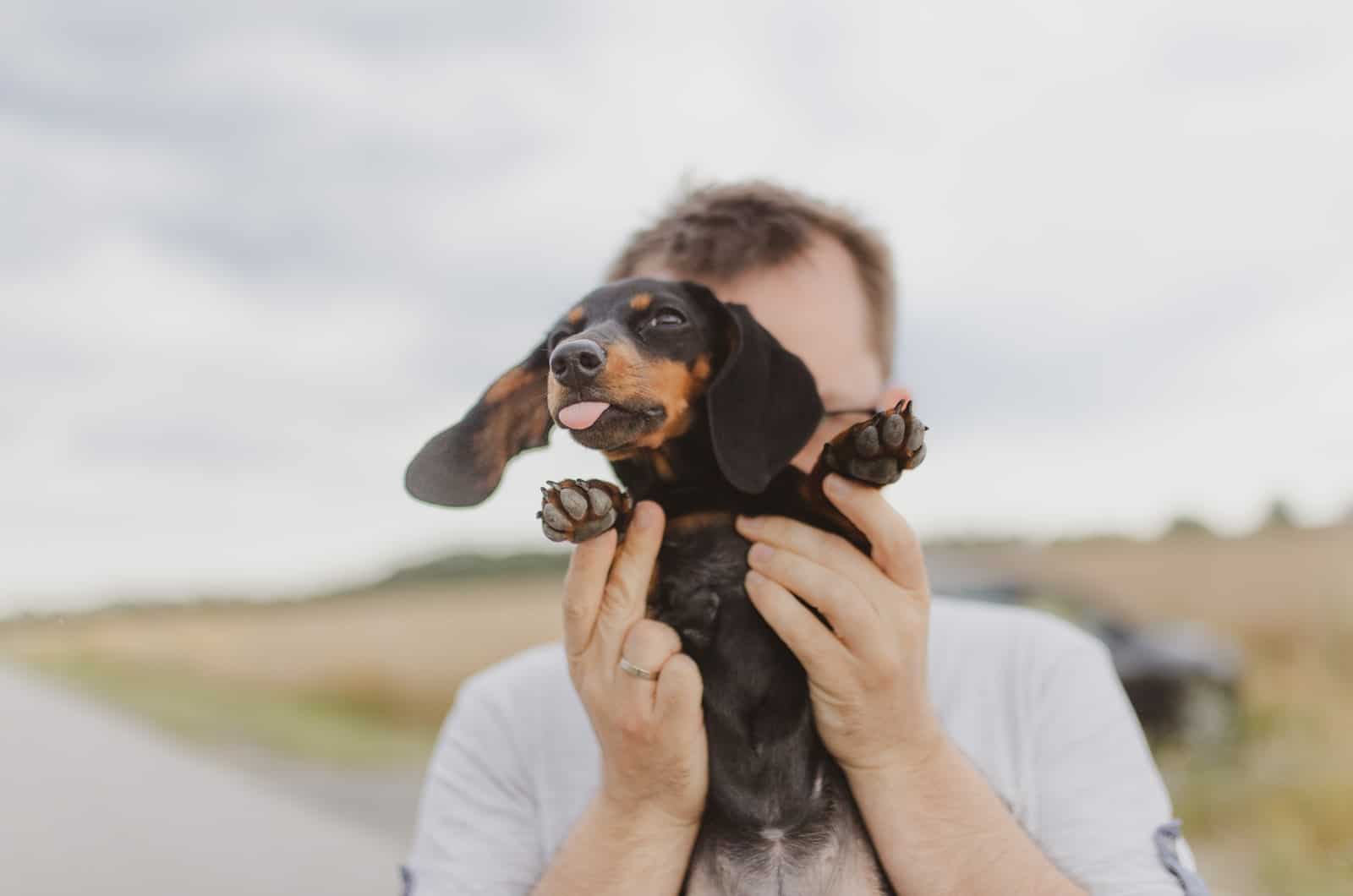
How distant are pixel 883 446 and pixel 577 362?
0.60 m

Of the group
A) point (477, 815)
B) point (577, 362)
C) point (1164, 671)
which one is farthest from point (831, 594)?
point (1164, 671)

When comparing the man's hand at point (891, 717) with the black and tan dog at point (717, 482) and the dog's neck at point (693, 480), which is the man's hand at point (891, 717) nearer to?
→ the black and tan dog at point (717, 482)

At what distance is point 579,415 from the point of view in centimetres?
227

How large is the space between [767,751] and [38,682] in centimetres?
1596

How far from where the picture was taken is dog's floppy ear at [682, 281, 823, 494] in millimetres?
2459

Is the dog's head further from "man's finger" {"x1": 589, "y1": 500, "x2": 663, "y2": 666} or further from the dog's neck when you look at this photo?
"man's finger" {"x1": 589, "y1": 500, "x2": 663, "y2": 666}

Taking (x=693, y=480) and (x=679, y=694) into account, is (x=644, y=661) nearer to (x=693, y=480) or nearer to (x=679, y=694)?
(x=679, y=694)

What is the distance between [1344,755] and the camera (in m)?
7.88

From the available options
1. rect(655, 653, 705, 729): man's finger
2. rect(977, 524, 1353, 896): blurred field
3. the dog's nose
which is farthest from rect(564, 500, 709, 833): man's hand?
rect(977, 524, 1353, 896): blurred field

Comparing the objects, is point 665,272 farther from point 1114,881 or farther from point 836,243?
point 1114,881

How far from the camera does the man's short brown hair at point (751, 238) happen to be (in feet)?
9.73

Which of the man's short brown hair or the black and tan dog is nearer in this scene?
the black and tan dog

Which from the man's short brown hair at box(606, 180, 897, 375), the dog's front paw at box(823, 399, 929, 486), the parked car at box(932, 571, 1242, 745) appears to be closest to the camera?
the dog's front paw at box(823, 399, 929, 486)

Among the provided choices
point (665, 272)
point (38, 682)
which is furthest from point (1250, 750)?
point (38, 682)
